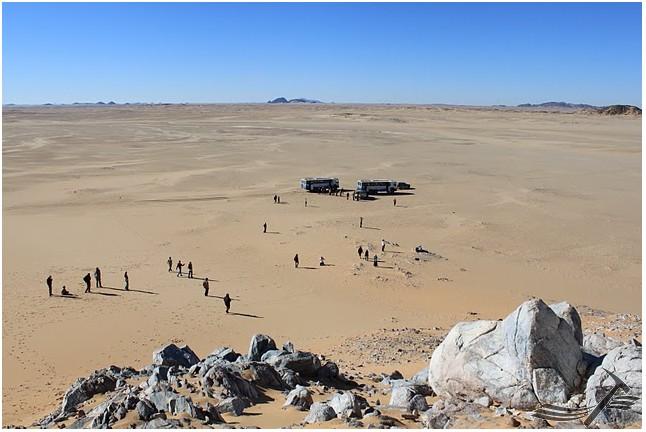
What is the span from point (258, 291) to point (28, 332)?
322 inches

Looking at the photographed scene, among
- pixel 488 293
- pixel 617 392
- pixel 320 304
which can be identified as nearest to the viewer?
pixel 617 392

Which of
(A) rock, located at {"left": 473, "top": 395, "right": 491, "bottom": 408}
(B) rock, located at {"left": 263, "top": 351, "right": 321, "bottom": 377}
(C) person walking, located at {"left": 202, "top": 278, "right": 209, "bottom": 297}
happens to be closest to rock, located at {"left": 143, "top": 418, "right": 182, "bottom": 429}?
(B) rock, located at {"left": 263, "top": 351, "right": 321, "bottom": 377}

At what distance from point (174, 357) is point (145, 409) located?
15.3 feet

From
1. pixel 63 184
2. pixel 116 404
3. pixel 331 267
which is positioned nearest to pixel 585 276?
pixel 331 267

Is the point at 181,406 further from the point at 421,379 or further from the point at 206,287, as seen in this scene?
the point at 206,287

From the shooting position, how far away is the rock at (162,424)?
31.7 ft

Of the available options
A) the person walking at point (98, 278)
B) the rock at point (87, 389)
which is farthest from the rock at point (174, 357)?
the person walking at point (98, 278)

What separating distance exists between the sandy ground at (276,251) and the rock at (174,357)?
2.42 meters

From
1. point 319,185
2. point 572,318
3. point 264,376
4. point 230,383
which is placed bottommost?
point 264,376

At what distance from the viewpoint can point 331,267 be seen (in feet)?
88.1

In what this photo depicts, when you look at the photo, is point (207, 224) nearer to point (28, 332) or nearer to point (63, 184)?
point (28, 332)

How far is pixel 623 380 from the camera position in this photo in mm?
10367

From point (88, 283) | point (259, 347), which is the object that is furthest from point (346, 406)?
point (88, 283)

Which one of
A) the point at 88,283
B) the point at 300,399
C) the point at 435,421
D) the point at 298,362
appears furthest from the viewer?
the point at 88,283
